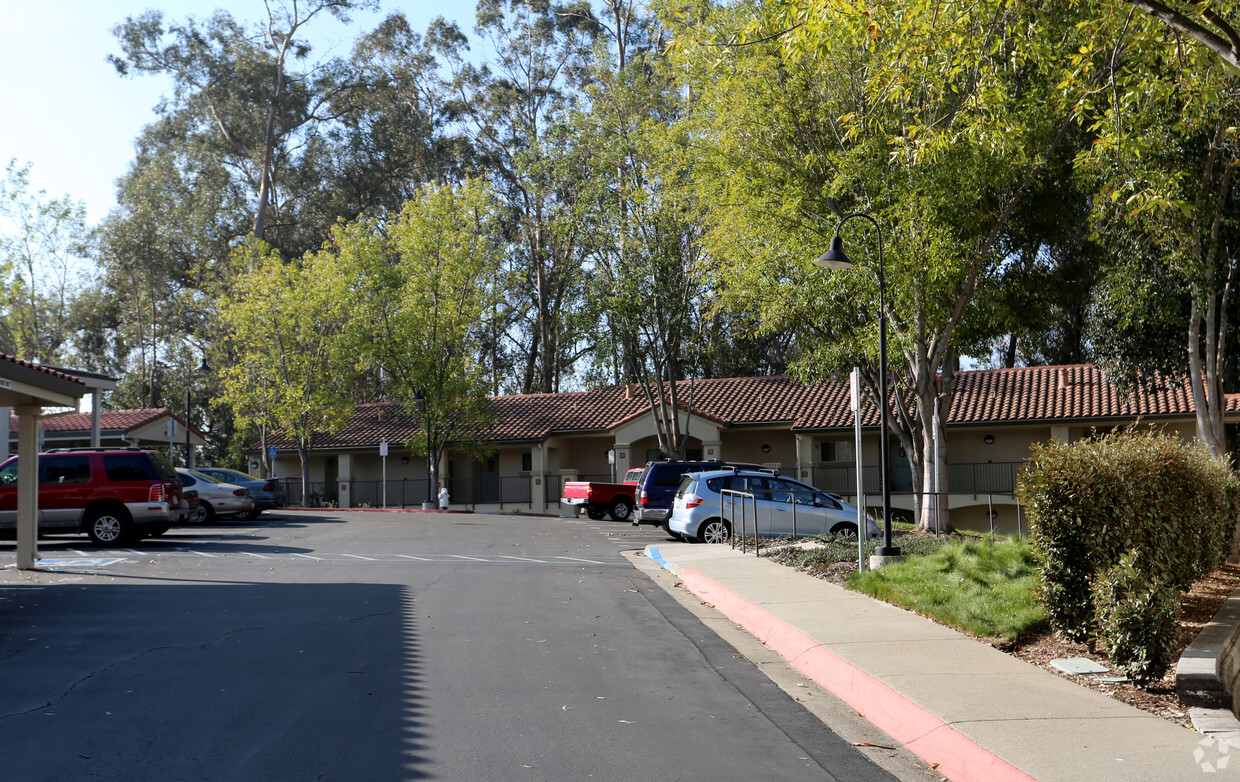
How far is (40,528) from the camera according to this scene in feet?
67.9

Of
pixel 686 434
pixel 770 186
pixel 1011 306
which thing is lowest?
pixel 686 434

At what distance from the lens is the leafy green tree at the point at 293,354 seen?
43.2 meters

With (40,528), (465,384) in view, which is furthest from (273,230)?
(40,528)

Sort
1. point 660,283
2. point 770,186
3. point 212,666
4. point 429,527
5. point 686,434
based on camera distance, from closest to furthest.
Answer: point 212,666 < point 770,186 < point 429,527 < point 660,283 < point 686,434

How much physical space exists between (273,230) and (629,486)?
3091 cm

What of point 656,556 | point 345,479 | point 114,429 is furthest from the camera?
point 345,479

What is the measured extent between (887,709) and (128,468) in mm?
17946

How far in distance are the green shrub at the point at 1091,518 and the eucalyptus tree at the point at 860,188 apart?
8.16 m

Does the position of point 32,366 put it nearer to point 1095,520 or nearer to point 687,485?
point 687,485

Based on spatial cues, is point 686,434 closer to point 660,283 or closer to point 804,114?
point 660,283

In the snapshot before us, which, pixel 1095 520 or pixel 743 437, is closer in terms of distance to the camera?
pixel 1095 520

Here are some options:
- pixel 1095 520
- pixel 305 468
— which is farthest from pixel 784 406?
pixel 1095 520

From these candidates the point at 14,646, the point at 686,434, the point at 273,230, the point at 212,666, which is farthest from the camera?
the point at 273,230

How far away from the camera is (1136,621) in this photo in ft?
25.3
